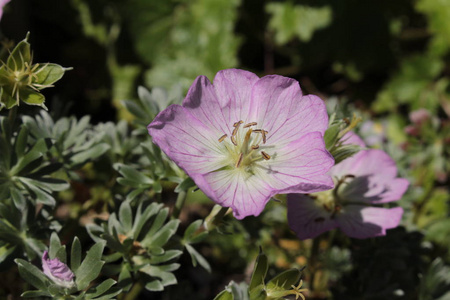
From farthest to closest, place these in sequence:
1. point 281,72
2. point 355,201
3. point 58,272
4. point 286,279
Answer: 1. point 281,72
2. point 355,201
3. point 286,279
4. point 58,272

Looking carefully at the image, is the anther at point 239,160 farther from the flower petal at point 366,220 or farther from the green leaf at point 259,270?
the flower petal at point 366,220

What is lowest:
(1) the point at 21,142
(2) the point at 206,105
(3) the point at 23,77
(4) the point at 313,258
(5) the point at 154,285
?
(4) the point at 313,258

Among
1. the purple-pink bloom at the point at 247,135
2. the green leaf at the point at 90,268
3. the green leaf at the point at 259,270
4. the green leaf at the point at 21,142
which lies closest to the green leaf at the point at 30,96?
the green leaf at the point at 21,142

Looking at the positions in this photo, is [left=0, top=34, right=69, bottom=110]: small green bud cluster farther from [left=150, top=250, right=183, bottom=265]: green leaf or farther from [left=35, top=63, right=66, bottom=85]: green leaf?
[left=150, top=250, right=183, bottom=265]: green leaf

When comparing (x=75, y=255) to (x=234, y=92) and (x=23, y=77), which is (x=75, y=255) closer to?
(x=23, y=77)

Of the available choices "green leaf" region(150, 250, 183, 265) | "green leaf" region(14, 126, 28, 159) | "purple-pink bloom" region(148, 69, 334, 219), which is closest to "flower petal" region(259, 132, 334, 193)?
"purple-pink bloom" region(148, 69, 334, 219)

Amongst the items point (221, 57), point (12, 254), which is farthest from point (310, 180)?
point (221, 57)

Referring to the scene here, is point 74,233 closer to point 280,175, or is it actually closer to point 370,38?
point 280,175

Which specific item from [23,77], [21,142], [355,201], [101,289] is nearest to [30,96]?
[23,77]
